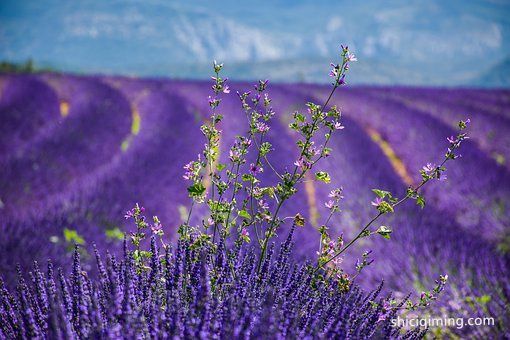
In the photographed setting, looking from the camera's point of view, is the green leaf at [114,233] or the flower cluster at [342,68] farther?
the green leaf at [114,233]

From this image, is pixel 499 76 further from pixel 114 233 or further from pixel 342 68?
pixel 342 68

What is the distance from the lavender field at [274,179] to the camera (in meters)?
3.18

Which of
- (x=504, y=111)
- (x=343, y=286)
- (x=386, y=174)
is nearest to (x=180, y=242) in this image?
(x=343, y=286)

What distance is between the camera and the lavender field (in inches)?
125

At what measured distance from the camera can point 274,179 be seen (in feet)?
17.9

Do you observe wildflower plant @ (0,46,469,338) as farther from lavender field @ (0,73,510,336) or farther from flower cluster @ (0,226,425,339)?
lavender field @ (0,73,510,336)

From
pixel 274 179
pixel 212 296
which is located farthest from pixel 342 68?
pixel 274 179

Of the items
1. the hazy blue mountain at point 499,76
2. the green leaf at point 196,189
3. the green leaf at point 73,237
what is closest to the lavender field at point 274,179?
the green leaf at point 73,237

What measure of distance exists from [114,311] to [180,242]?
1.23ft

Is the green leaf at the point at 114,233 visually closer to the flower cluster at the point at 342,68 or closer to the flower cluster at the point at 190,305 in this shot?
the flower cluster at the point at 190,305

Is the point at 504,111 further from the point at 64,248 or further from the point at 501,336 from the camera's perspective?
the point at 64,248

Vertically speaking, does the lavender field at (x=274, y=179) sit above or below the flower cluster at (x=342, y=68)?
above

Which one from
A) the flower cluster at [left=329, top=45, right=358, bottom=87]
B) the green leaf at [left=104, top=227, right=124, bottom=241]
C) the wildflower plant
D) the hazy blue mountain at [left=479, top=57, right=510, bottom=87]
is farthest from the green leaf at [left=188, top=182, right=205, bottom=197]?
the hazy blue mountain at [left=479, top=57, right=510, bottom=87]

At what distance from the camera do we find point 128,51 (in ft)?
267
